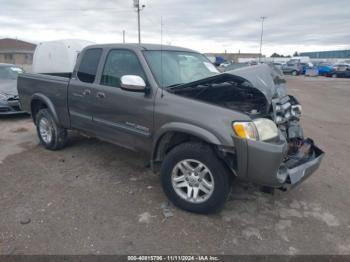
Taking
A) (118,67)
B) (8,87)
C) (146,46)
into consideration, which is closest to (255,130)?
(146,46)

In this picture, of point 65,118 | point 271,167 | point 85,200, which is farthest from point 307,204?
point 65,118

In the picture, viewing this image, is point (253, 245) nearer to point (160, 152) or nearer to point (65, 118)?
point (160, 152)

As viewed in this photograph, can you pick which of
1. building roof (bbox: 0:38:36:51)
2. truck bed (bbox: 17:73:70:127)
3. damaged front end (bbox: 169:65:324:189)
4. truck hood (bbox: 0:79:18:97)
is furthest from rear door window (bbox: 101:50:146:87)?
building roof (bbox: 0:38:36:51)

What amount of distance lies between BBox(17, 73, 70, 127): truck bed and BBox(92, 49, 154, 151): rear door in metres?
0.87

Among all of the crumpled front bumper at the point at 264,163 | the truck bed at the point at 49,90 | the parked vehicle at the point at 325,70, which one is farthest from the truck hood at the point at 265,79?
the parked vehicle at the point at 325,70

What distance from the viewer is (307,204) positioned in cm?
368

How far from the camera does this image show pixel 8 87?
862cm

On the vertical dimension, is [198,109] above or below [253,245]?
above

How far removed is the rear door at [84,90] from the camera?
4.44 meters

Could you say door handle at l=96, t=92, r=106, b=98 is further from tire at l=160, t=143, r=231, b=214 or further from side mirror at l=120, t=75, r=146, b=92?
tire at l=160, t=143, r=231, b=214

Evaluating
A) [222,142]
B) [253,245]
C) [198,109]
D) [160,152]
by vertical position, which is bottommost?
[253,245]

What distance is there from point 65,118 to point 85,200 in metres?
1.86

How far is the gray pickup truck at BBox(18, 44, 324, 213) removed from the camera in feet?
9.79

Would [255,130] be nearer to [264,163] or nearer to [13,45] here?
[264,163]
